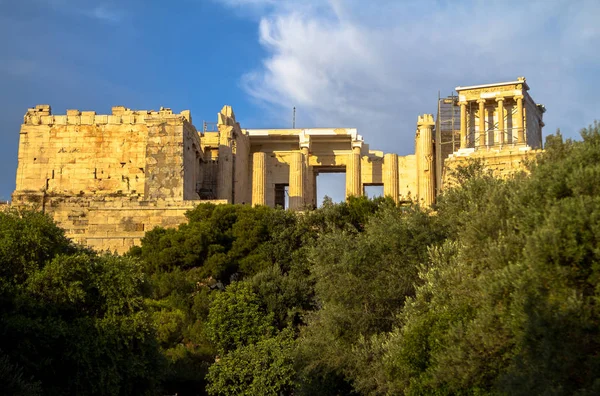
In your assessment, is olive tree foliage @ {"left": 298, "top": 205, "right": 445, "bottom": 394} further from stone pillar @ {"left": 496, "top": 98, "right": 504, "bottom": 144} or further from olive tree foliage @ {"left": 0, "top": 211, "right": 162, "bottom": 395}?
stone pillar @ {"left": 496, "top": 98, "right": 504, "bottom": 144}

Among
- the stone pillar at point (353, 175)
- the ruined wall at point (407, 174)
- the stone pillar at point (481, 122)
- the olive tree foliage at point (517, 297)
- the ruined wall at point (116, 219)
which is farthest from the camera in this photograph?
the ruined wall at point (407, 174)

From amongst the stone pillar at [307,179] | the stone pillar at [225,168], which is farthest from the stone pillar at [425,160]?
the stone pillar at [225,168]

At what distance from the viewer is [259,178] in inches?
1639

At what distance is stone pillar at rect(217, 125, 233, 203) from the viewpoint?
40.5m

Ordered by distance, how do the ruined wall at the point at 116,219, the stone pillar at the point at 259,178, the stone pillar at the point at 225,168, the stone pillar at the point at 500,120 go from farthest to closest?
the stone pillar at the point at 259,178 < the stone pillar at the point at 225,168 < the stone pillar at the point at 500,120 < the ruined wall at the point at 116,219

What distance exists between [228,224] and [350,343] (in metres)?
12.8

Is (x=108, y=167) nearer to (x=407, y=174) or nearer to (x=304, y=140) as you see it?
(x=304, y=140)

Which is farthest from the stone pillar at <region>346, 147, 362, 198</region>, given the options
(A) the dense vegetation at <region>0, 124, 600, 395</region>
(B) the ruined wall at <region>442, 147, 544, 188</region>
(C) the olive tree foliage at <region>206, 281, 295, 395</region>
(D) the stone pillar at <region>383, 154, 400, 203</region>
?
(C) the olive tree foliage at <region>206, 281, 295, 395</region>

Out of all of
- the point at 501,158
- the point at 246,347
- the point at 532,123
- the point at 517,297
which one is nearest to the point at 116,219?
the point at 246,347

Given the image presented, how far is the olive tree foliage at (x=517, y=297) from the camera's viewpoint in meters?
13.4

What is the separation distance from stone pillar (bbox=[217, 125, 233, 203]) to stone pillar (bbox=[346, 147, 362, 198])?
15.9 feet

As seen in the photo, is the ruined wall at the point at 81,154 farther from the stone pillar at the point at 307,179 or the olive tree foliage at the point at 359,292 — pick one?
the olive tree foliage at the point at 359,292

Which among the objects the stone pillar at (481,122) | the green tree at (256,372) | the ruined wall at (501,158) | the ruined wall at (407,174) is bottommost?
the green tree at (256,372)

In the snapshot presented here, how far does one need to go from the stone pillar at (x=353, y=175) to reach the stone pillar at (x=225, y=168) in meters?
4.86
